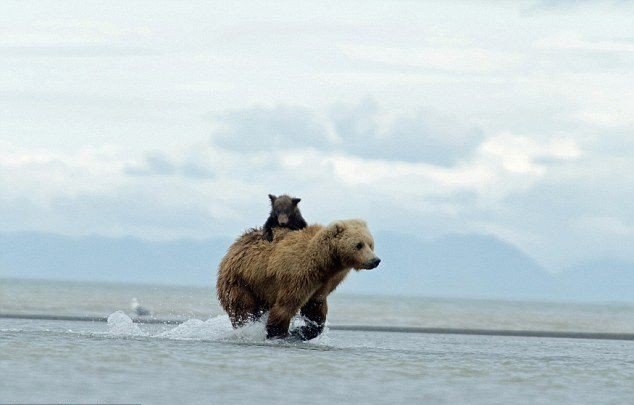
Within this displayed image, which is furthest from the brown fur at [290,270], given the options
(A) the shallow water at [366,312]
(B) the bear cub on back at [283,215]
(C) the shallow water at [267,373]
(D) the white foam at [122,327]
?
(A) the shallow water at [366,312]

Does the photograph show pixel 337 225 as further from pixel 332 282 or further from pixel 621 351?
pixel 621 351

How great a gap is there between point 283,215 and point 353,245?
4.09 ft

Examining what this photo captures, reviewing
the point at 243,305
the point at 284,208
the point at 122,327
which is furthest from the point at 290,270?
the point at 122,327

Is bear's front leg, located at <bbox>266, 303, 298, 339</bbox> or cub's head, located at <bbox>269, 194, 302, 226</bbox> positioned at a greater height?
cub's head, located at <bbox>269, 194, 302, 226</bbox>

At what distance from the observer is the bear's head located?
15219mm

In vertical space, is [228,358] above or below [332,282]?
below

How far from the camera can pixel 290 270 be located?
15.5 metres

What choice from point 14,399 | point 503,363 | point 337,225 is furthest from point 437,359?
point 14,399

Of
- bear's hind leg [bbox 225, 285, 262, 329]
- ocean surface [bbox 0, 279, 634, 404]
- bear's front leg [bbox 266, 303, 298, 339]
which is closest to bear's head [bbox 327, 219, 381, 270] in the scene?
bear's front leg [bbox 266, 303, 298, 339]

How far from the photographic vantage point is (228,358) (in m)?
13.7

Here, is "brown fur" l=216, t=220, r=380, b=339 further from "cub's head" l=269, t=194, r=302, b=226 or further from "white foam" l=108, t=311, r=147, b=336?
"white foam" l=108, t=311, r=147, b=336

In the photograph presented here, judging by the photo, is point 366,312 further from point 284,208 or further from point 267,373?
point 267,373

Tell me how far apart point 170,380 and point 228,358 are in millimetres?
2012

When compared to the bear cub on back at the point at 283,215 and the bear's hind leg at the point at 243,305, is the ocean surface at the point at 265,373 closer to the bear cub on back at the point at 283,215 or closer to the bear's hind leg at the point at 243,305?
the bear's hind leg at the point at 243,305
